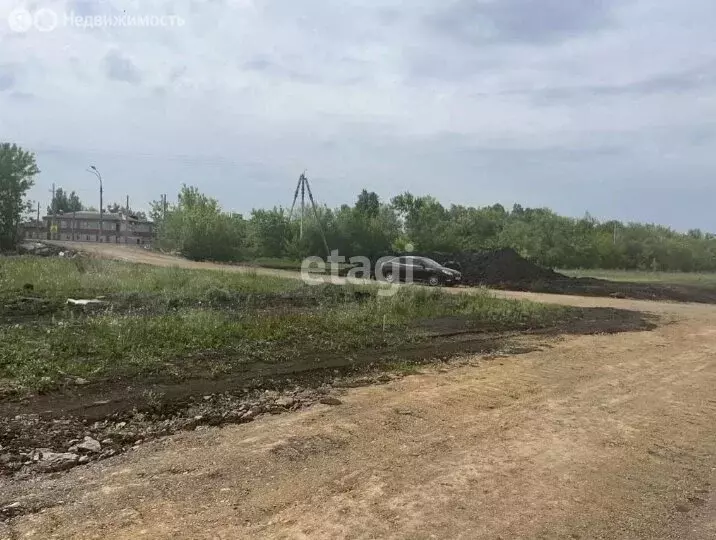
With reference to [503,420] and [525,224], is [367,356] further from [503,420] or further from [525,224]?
[525,224]

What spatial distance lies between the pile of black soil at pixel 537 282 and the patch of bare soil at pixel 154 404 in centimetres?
1864

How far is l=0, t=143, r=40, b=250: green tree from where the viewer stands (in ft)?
148

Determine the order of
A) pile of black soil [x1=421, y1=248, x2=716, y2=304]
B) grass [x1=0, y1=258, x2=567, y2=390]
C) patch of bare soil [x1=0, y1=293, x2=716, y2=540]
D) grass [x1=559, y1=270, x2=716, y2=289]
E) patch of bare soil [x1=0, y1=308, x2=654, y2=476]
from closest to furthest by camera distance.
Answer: patch of bare soil [x1=0, y1=293, x2=716, y2=540] < patch of bare soil [x1=0, y1=308, x2=654, y2=476] < grass [x1=0, y1=258, x2=567, y2=390] < pile of black soil [x1=421, y1=248, x2=716, y2=304] < grass [x1=559, y1=270, x2=716, y2=289]

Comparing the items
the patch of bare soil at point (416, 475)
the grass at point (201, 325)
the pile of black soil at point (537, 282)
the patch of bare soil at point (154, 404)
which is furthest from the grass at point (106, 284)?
the pile of black soil at point (537, 282)

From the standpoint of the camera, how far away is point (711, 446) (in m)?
5.86

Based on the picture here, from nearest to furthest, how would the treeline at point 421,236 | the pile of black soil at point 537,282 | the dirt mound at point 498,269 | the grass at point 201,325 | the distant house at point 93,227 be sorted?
the grass at point 201,325 < the pile of black soil at point 537,282 < the dirt mound at point 498,269 < the treeline at point 421,236 < the distant house at point 93,227

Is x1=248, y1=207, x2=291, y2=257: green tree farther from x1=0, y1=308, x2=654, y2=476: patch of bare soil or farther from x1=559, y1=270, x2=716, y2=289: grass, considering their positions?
x1=0, y1=308, x2=654, y2=476: patch of bare soil

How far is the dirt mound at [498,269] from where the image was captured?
29.7 m

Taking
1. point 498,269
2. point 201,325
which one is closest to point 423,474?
point 201,325

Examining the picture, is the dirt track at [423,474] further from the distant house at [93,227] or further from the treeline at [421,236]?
the distant house at [93,227]

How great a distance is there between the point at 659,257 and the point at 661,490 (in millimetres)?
49611

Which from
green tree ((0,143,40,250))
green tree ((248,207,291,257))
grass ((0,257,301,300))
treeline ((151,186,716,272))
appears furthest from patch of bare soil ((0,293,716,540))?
green tree ((0,143,40,250))

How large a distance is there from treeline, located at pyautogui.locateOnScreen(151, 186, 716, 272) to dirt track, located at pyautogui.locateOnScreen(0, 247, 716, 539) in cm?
3182

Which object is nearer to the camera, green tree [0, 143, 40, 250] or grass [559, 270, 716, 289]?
grass [559, 270, 716, 289]
